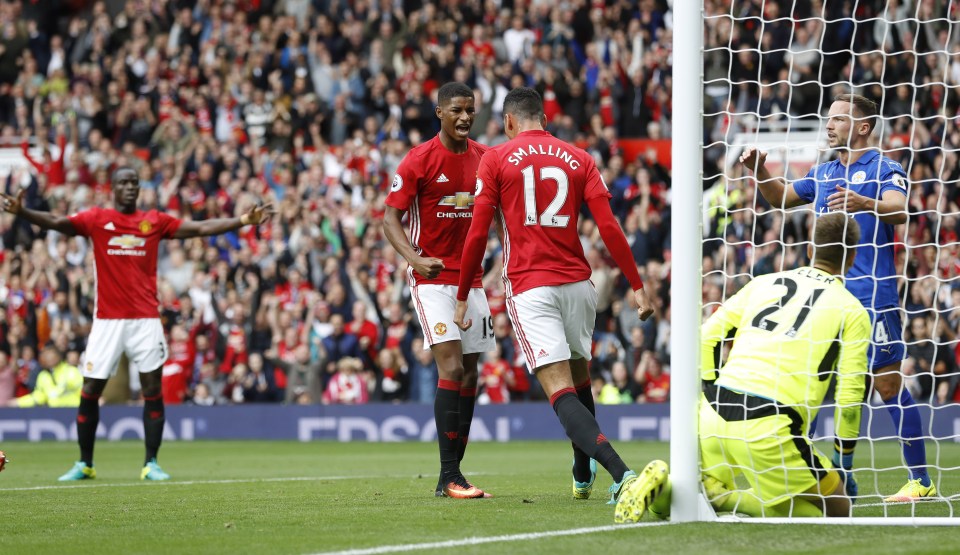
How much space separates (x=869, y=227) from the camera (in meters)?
7.99

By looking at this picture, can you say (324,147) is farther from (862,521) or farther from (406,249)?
(862,521)

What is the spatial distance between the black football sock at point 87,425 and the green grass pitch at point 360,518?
0.32m

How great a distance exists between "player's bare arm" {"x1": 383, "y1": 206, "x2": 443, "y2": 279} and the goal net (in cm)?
174

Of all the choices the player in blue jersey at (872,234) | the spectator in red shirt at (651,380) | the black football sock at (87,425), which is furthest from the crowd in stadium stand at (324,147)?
the black football sock at (87,425)

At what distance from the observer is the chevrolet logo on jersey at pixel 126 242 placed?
1121cm

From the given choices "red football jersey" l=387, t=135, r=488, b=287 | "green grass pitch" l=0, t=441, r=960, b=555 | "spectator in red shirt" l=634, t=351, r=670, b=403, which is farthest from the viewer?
"spectator in red shirt" l=634, t=351, r=670, b=403

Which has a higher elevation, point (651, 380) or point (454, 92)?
point (454, 92)

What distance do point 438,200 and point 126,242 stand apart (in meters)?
3.94

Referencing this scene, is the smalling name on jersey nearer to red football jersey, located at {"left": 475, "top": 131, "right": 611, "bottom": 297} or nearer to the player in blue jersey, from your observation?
red football jersey, located at {"left": 475, "top": 131, "right": 611, "bottom": 297}

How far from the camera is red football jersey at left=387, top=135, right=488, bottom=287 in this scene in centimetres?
834

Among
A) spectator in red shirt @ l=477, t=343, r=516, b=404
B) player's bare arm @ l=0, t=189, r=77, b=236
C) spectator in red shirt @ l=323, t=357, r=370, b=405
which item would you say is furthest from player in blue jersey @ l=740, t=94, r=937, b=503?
spectator in red shirt @ l=323, t=357, r=370, b=405

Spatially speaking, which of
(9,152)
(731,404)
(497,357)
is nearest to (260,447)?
(497,357)

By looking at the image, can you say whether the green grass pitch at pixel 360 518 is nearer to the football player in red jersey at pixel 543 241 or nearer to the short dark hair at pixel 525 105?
the football player in red jersey at pixel 543 241

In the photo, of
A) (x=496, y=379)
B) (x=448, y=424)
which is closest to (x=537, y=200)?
(x=448, y=424)
